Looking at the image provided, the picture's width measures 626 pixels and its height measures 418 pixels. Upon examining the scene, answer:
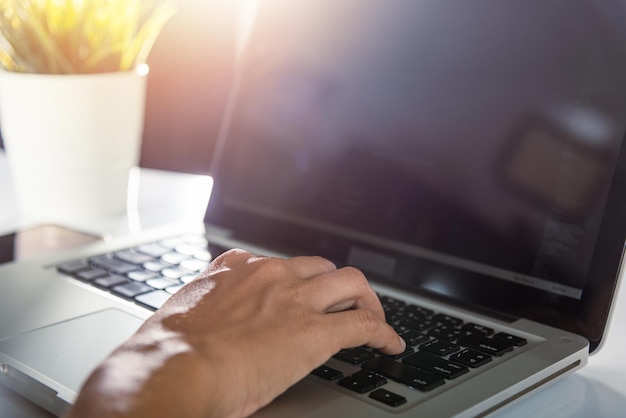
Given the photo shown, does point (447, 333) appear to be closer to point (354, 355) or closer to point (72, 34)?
point (354, 355)

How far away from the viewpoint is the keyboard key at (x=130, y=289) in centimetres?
74

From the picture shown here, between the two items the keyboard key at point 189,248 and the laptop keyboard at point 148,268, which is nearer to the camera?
the laptop keyboard at point 148,268

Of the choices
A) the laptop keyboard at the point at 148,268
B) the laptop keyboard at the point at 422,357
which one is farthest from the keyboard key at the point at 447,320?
the laptop keyboard at the point at 148,268

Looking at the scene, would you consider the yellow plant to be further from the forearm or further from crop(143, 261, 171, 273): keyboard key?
the forearm

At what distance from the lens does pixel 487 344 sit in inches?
24.1

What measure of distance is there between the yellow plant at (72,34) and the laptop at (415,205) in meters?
0.19

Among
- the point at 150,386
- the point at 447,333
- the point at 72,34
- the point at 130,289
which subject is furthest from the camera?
the point at 72,34

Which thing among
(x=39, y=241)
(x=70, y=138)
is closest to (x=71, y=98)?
(x=70, y=138)

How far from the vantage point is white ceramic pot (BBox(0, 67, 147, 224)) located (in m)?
1.03

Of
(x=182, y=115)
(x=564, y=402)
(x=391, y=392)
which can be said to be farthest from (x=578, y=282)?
(x=182, y=115)

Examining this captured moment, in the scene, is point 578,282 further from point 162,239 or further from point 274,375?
point 162,239

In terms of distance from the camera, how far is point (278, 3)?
37.1 inches

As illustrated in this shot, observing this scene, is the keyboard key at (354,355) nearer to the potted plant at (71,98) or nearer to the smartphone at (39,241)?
the smartphone at (39,241)

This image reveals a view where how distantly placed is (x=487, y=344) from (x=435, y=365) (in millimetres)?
67
